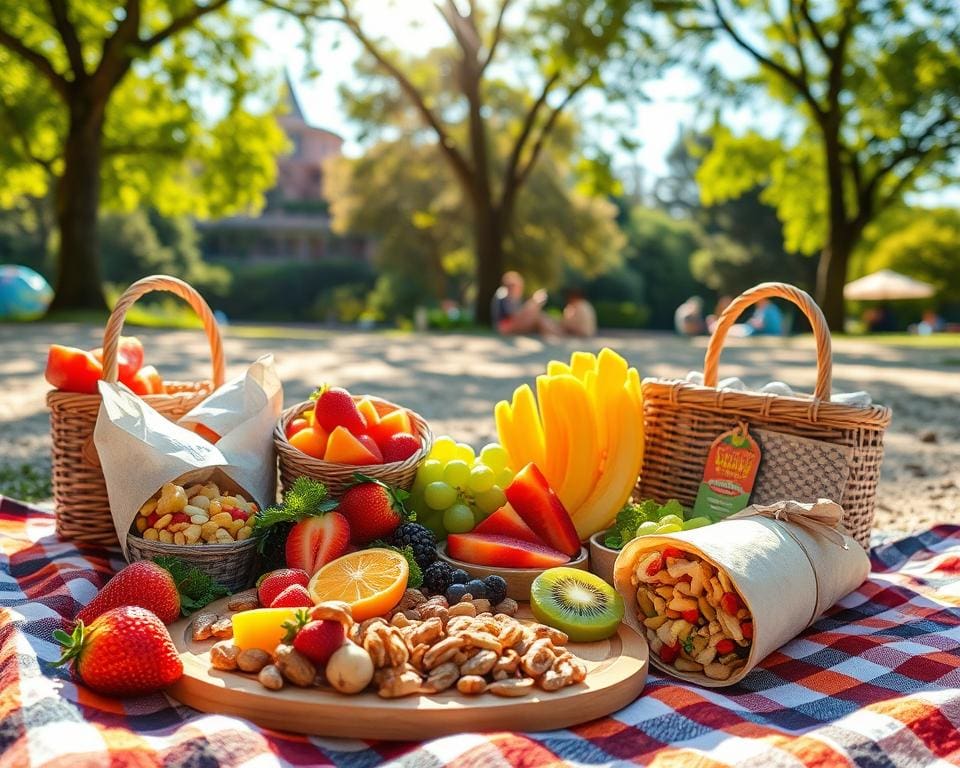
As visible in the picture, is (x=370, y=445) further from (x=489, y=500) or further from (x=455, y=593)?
(x=455, y=593)

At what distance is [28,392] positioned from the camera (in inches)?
238

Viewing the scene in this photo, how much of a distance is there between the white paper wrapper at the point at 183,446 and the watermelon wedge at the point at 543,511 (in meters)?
0.74

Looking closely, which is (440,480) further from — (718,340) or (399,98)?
(399,98)

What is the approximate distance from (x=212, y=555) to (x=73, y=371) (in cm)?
87

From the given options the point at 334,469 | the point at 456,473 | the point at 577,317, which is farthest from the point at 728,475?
the point at 577,317

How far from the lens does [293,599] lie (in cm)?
187

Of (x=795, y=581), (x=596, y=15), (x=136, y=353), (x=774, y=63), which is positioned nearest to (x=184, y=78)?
(x=596, y=15)

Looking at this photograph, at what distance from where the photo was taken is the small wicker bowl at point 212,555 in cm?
216

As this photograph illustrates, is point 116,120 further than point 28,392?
Yes

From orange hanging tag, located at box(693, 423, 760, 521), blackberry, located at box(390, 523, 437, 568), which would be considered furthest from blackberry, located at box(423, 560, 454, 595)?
orange hanging tag, located at box(693, 423, 760, 521)

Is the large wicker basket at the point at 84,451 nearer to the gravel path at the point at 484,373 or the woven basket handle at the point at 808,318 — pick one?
the woven basket handle at the point at 808,318

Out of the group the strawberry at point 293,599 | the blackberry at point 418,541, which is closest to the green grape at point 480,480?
the blackberry at point 418,541

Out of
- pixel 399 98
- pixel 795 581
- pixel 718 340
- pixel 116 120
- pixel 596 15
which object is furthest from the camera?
pixel 399 98

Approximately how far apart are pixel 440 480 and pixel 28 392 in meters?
4.70
